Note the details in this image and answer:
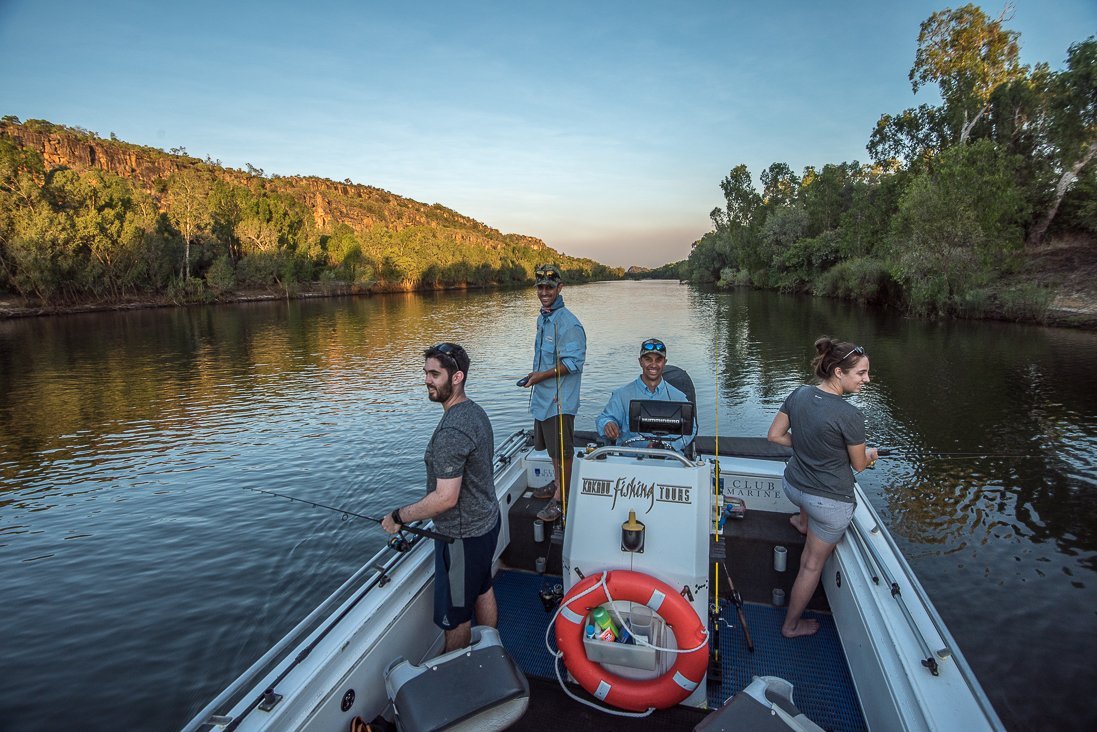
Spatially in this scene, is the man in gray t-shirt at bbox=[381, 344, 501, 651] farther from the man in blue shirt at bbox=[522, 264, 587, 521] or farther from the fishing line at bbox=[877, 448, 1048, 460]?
the fishing line at bbox=[877, 448, 1048, 460]

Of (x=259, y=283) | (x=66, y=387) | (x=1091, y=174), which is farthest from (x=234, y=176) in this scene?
(x=1091, y=174)

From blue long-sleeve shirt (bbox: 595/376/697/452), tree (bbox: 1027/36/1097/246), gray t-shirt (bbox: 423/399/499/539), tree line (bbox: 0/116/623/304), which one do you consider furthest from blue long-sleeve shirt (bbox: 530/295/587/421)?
tree line (bbox: 0/116/623/304)

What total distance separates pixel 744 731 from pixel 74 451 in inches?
490

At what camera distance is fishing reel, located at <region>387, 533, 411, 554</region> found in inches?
121

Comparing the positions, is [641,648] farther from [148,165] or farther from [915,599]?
[148,165]

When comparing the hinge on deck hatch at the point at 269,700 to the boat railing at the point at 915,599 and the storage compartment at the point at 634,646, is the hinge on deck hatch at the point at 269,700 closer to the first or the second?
the storage compartment at the point at 634,646

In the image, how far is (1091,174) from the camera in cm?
2370

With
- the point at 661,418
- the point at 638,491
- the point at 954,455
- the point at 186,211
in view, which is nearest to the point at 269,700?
the point at 638,491

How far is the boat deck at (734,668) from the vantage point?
9.07ft

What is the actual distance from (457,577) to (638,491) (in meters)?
1.05

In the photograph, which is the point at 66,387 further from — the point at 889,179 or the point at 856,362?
the point at 889,179

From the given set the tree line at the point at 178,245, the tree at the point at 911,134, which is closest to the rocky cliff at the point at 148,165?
the tree line at the point at 178,245

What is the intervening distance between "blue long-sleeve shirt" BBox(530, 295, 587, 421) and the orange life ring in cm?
184

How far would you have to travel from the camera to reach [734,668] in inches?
126
